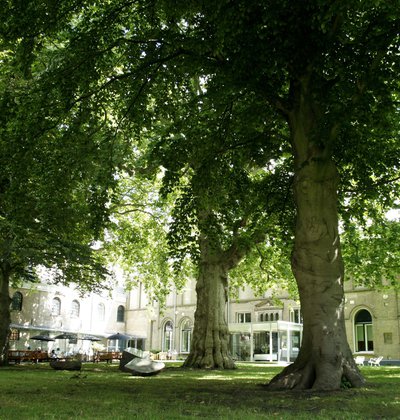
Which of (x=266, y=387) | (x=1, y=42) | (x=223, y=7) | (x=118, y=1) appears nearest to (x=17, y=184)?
(x=1, y=42)

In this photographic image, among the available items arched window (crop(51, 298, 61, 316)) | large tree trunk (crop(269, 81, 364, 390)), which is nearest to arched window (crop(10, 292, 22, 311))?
arched window (crop(51, 298, 61, 316))

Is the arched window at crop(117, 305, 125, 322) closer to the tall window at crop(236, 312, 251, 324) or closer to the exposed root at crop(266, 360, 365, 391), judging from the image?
the tall window at crop(236, 312, 251, 324)

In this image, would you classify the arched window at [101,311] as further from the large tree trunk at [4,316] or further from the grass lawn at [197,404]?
the grass lawn at [197,404]

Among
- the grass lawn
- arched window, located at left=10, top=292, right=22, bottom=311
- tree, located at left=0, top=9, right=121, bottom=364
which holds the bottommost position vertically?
the grass lawn

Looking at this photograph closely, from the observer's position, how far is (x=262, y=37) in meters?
9.50

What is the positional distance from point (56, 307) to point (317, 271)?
147 ft

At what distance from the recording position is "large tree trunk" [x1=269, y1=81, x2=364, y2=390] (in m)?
9.81

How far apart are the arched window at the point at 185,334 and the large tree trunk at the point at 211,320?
33743mm

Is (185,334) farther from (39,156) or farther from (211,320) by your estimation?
(39,156)

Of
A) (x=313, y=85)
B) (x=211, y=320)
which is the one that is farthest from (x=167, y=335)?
(x=313, y=85)

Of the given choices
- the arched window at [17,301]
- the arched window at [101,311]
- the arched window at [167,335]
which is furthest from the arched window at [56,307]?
the arched window at [167,335]

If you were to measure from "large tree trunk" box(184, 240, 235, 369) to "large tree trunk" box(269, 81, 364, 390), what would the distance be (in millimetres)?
10992

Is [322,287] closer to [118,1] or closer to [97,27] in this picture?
[97,27]

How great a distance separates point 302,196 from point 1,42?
801 centimetres
